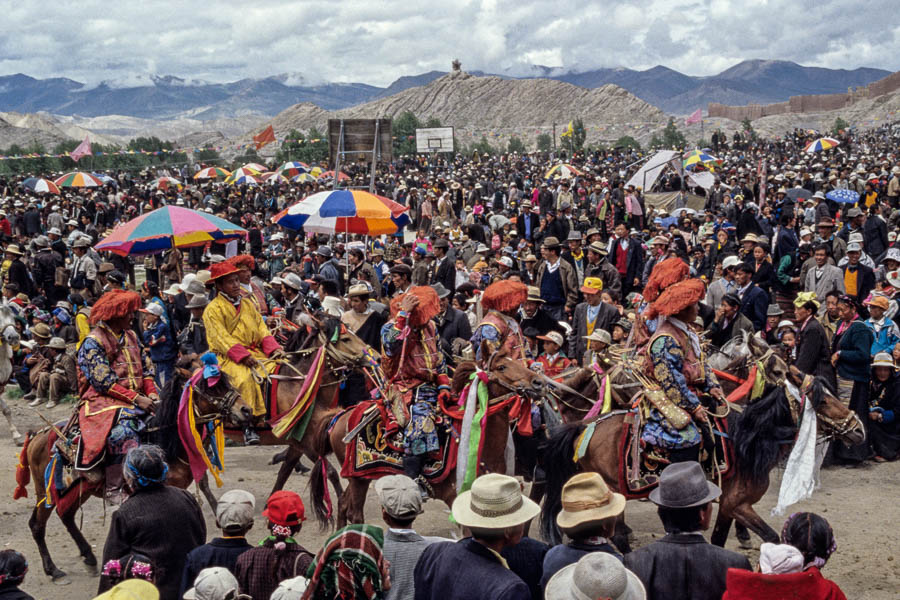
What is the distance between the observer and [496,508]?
12.9ft

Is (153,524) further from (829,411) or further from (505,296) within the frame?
(829,411)

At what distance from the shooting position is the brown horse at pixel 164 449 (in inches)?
298

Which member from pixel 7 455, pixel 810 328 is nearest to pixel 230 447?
pixel 7 455

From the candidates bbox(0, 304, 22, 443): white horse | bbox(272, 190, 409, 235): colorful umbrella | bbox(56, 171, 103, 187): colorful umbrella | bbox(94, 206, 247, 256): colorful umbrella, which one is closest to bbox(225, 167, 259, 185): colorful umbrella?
bbox(56, 171, 103, 187): colorful umbrella

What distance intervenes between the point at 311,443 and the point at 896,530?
5.58 meters

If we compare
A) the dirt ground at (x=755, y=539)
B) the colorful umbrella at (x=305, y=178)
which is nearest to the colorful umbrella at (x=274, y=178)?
the colorful umbrella at (x=305, y=178)

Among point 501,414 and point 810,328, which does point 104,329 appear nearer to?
point 501,414

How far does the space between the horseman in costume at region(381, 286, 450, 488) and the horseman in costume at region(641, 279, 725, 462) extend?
1771 mm

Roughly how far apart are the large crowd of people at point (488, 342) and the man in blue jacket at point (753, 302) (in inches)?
0.9

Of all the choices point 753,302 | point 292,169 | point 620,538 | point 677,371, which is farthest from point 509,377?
point 292,169

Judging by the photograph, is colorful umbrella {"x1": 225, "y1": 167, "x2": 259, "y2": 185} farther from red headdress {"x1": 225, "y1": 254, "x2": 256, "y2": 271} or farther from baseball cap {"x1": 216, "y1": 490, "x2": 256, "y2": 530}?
baseball cap {"x1": 216, "y1": 490, "x2": 256, "y2": 530}

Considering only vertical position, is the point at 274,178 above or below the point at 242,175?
below

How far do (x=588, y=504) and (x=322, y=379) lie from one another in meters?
4.96

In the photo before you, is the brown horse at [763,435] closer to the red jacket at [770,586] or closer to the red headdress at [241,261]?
the red jacket at [770,586]
